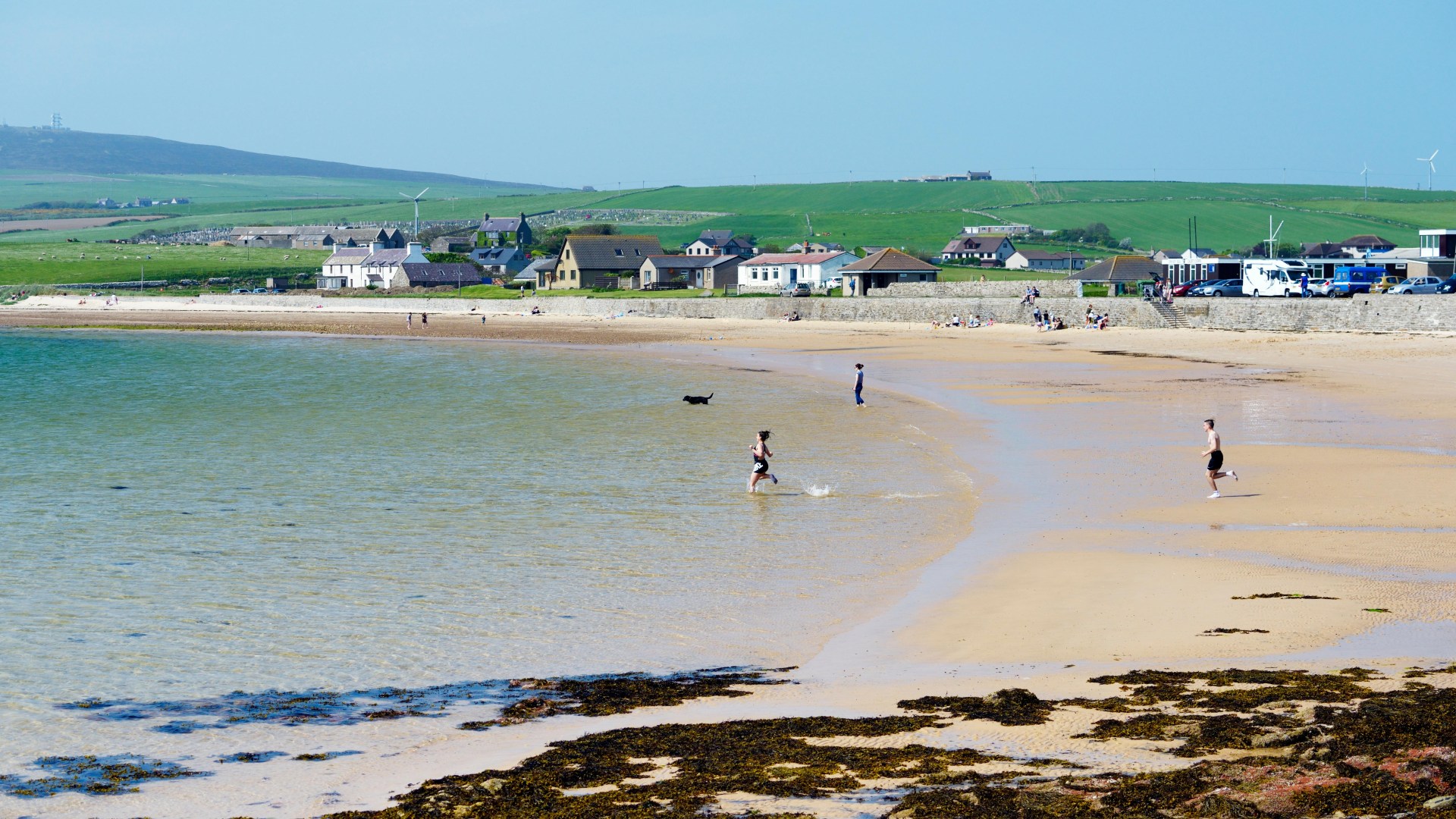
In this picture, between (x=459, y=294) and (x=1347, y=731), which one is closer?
(x=1347, y=731)

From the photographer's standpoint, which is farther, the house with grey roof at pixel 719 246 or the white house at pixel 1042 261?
the white house at pixel 1042 261

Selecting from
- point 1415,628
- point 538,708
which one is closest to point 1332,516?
point 1415,628

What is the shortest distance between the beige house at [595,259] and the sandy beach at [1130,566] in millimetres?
81925

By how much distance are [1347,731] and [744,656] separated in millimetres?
5461

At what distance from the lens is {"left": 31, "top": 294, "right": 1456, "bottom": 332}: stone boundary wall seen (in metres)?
49.9

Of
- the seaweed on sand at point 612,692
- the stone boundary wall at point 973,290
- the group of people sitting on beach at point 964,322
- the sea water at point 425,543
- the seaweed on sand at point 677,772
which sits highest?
the stone boundary wall at point 973,290

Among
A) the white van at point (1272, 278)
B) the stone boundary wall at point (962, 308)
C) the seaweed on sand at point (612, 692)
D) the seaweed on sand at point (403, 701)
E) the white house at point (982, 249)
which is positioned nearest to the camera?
the seaweed on sand at point (612, 692)

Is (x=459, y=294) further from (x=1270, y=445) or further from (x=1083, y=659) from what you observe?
(x=1083, y=659)

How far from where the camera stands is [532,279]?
130125mm

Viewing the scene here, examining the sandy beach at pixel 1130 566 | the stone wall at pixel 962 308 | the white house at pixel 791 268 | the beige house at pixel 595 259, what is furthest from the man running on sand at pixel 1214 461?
the beige house at pixel 595 259

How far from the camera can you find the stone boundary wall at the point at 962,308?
49906mm

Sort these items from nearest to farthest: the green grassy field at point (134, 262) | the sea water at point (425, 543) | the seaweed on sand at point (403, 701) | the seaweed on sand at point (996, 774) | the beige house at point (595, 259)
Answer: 1. the seaweed on sand at point (996, 774)
2. the seaweed on sand at point (403, 701)
3. the sea water at point (425, 543)
4. the beige house at point (595, 259)
5. the green grassy field at point (134, 262)

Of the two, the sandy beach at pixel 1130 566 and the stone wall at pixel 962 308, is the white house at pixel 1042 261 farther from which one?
the sandy beach at pixel 1130 566

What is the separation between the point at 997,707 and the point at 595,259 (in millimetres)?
A: 111875
